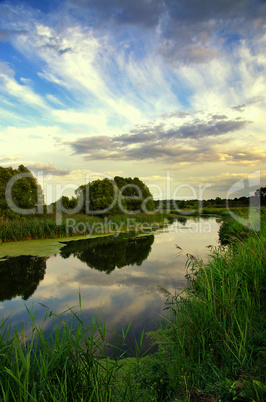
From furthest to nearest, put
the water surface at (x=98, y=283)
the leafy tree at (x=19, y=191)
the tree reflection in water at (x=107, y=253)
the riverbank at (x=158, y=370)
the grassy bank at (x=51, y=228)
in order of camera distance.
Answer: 1. the leafy tree at (x=19, y=191)
2. the grassy bank at (x=51, y=228)
3. the tree reflection in water at (x=107, y=253)
4. the water surface at (x=98, y=283)
5. the riverbank at (x=158, y=370)

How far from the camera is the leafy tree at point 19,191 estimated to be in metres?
20.5

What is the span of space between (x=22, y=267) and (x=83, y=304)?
4.23 metres

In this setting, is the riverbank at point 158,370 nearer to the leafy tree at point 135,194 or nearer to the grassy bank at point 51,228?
the grassy bank at point 51,228

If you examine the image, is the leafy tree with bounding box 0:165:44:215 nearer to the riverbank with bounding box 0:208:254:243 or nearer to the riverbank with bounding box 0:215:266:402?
the riverbank with bounding box 0:208:254:243

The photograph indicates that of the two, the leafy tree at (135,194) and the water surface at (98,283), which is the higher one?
the leafy tree at (135,194)

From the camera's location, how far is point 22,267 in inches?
354

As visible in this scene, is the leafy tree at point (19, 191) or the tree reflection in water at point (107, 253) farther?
the leafy tree at point (19, 191)

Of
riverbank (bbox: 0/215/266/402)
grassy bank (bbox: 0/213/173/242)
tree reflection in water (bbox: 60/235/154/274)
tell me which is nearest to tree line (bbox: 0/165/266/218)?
grassy bank (bbox: 0/213/173/242)

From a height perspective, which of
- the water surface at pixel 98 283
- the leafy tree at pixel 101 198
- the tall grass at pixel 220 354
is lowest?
the water surface at pixel 98 283

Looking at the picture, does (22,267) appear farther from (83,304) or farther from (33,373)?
(33,373)

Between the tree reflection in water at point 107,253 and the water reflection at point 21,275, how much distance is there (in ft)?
5.34

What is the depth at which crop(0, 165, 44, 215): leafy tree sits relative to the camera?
20.5 metres

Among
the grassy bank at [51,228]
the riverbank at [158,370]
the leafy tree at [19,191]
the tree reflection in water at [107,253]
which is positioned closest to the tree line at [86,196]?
the leafy tree at [19,191]

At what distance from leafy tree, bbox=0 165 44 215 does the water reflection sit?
36.2 ft
